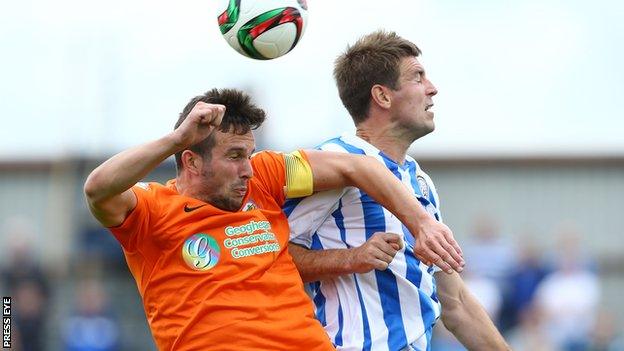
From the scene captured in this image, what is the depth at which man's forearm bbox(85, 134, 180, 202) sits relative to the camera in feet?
19.1

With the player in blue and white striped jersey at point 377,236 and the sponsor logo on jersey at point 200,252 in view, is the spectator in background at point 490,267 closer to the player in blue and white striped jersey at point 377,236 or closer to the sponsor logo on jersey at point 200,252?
the player in blue and white striped jersey at point 377,236

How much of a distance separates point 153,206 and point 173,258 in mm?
253

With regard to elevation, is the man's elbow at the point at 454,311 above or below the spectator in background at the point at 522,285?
above

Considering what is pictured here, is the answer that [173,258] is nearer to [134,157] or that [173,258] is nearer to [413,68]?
[134,157]

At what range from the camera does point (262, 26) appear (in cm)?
668

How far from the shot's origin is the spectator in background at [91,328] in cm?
1421

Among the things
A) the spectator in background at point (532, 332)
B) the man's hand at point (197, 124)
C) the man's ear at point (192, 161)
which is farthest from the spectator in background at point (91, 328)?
the man's hand at point (197, 124)

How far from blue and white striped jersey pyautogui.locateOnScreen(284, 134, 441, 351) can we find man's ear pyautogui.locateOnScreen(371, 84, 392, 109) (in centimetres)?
25

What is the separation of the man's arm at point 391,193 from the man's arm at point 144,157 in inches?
32.8

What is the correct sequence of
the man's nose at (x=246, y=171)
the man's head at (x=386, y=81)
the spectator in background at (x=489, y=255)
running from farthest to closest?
the spectator in background at (x=489, y=255) → the man's head at (x=386, y=81) → the man's nose at (x=246, y=171)

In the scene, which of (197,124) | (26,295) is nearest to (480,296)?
(26,295)

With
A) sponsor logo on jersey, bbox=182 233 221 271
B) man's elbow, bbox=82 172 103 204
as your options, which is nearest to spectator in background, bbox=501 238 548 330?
sponsor logo on jersey, bbox=182 233 221 271

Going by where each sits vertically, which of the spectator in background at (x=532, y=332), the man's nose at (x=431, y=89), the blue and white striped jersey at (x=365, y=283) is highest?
the man's nose at (x=431, y=89)

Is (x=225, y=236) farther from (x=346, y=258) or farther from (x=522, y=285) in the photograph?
(x=522, y=285)
